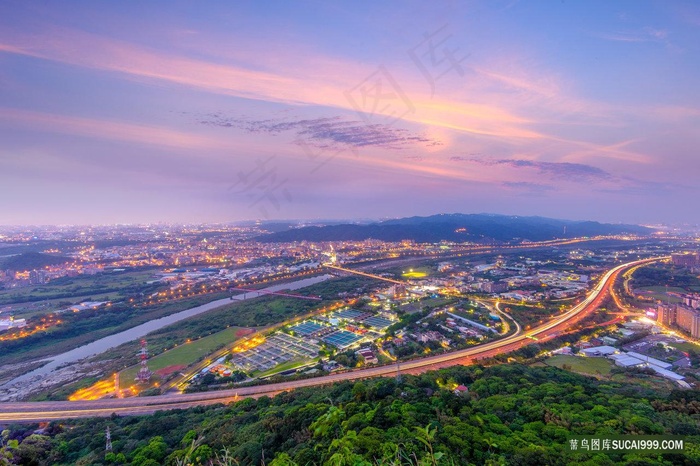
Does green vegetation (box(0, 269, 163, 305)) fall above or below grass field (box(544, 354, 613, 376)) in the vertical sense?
below

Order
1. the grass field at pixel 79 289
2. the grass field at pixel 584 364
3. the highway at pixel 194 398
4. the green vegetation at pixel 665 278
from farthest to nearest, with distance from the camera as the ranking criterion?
1. the green vegetation at pixel 665 278
2. the grass field at pixel 79 289
3. the grass field at pixel 584 364
4. the highway at pixel 194 398

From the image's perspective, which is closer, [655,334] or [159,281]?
[655,334]

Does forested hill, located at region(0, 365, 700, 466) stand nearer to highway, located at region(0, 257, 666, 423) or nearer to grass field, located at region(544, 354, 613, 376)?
highway, located at region(0, 257, 666, 423)

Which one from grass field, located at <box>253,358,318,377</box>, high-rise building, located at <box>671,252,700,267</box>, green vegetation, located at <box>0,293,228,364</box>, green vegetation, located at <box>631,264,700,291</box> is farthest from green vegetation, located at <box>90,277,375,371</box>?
high-rise building, located at <box>671,252,700,267</box>

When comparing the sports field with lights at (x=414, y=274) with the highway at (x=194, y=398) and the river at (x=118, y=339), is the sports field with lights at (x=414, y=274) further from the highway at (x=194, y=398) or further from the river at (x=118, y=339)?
the highway at (x=194, y=398)

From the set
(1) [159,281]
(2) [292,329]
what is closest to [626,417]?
(2) [292,329]

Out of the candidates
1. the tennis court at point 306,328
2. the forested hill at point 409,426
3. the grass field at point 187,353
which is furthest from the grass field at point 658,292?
the grass field at point 187,353

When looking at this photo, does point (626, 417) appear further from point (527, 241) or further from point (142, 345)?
point (527, 241)
